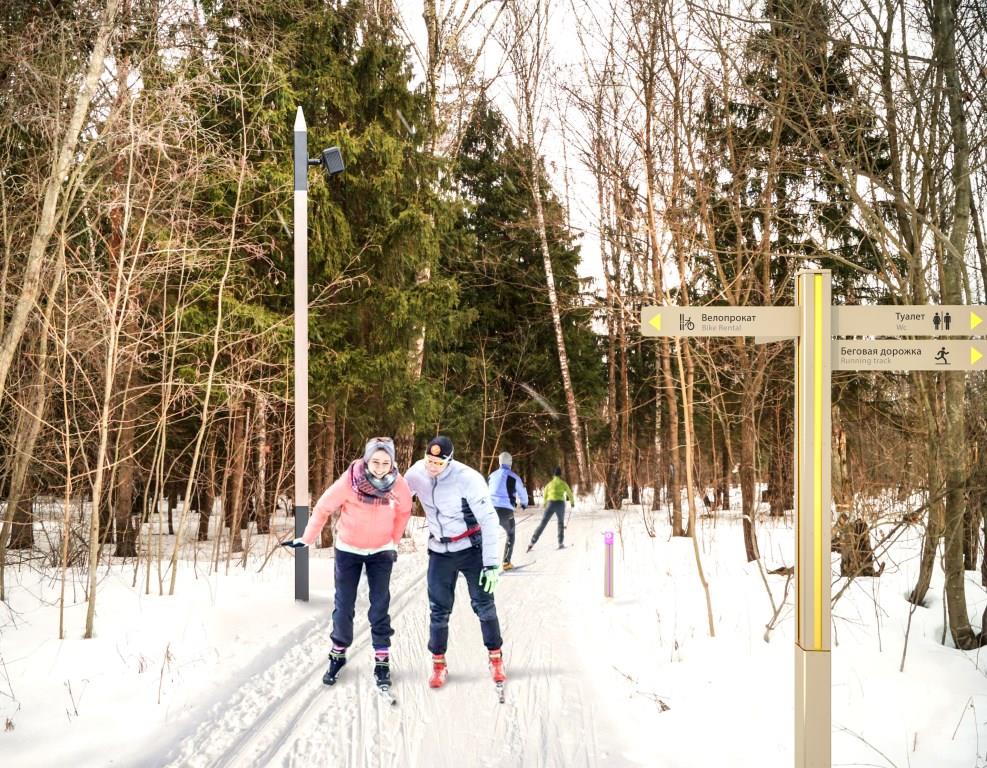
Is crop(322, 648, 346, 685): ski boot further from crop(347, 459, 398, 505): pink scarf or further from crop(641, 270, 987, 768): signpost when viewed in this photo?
crop(641, 270, 987, 768): signpost

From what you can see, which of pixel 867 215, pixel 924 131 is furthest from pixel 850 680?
pixel 924 131

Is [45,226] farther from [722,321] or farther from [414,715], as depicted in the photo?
[722,321]

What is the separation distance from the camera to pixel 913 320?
3.58m

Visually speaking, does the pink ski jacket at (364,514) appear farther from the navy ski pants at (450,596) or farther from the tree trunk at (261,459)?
the tree trunk at (261,459)

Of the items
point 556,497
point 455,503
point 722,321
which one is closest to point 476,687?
point 455,503

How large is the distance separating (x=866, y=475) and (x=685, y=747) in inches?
141

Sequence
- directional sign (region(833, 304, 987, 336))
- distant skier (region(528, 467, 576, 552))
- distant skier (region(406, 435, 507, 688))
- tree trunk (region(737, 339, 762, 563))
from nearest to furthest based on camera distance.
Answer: directional sign (region(833, 304, 987, 336))
distant skier (region(406, 435, 507, 688))
tree trunk (region(737, 339, 762, 563))
distant skier (region(528, 467, 576, 552))

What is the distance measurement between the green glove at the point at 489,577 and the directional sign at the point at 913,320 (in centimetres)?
302

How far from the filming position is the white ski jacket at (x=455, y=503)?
5.36 meters

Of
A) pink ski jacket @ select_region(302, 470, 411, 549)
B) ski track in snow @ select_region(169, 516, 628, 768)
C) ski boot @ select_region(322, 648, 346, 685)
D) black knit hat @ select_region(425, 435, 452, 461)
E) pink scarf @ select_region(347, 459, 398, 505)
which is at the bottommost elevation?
ski track in snow @ select_region(169, 516, 628, 768)

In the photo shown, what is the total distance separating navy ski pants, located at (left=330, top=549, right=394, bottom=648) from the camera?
549 cm

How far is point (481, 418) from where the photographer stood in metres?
21.2

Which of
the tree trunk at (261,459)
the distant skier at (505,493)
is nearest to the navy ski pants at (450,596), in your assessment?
the tree trunk at (261,459)

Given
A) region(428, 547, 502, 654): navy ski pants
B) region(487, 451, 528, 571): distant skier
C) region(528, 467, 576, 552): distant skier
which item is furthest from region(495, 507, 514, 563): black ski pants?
region(428, 547, 502, 654): navy ski pants
